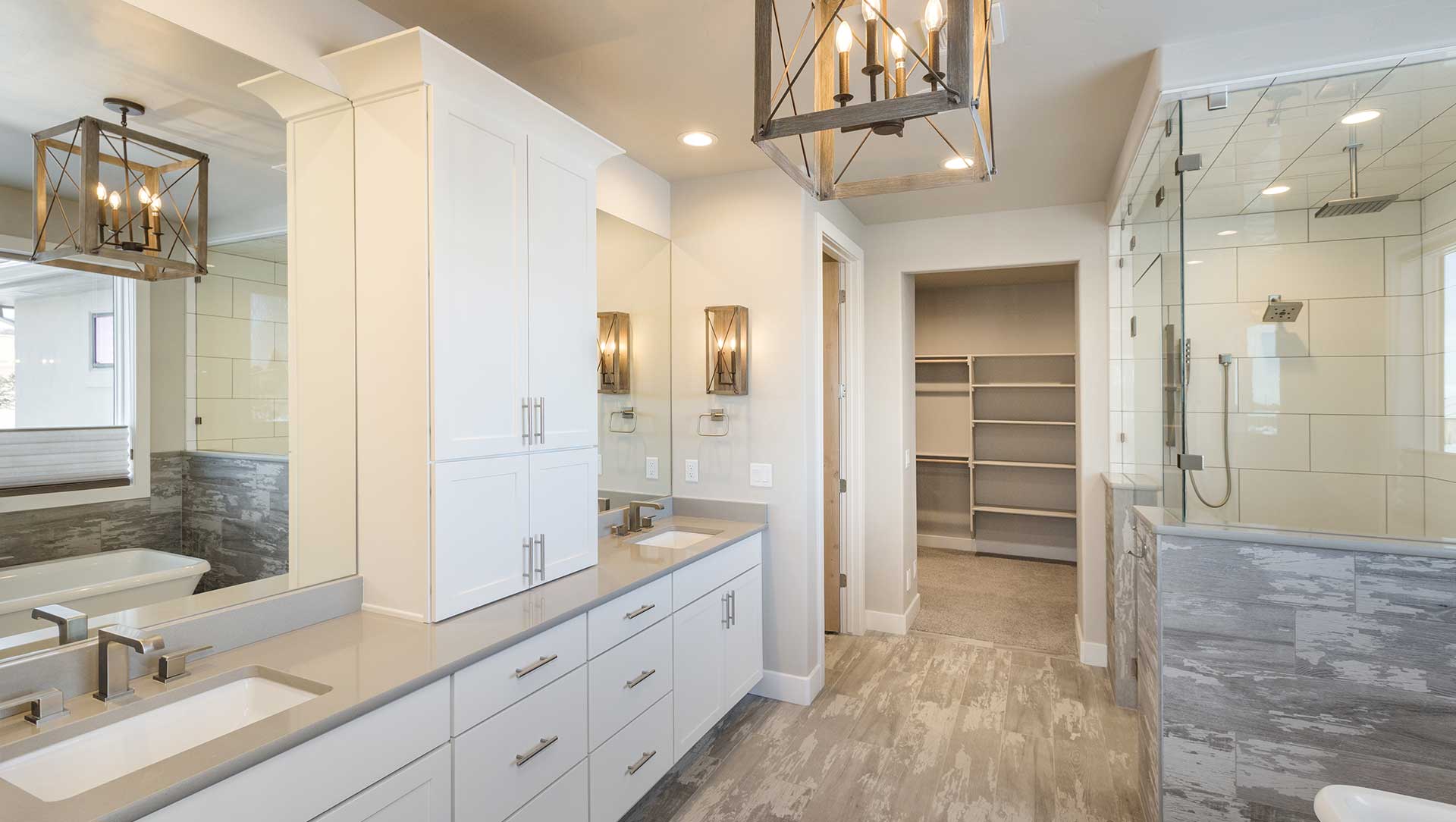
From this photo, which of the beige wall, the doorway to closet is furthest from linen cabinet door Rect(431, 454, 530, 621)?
the doorway to closet

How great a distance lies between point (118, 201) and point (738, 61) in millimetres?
1740

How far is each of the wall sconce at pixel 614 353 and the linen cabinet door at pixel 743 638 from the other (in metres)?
1.05

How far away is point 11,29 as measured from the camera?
4.26 feet

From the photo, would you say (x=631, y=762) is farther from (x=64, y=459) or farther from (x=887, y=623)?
(x=887, y=623)

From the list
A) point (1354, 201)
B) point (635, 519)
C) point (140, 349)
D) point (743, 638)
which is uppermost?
point (1354, 201)

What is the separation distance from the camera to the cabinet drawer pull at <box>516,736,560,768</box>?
1.77m

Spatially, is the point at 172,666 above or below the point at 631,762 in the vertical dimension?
above

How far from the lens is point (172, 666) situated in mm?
1421

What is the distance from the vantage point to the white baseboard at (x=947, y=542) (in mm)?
6574

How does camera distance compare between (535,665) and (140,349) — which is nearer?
(140,349)

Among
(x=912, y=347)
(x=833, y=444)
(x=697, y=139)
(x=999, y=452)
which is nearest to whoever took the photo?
(x=697, y=139)

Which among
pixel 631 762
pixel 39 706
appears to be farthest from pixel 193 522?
pixel 631 762

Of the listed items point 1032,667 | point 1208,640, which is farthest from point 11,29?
point 1032,667

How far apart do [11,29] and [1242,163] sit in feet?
9.87
